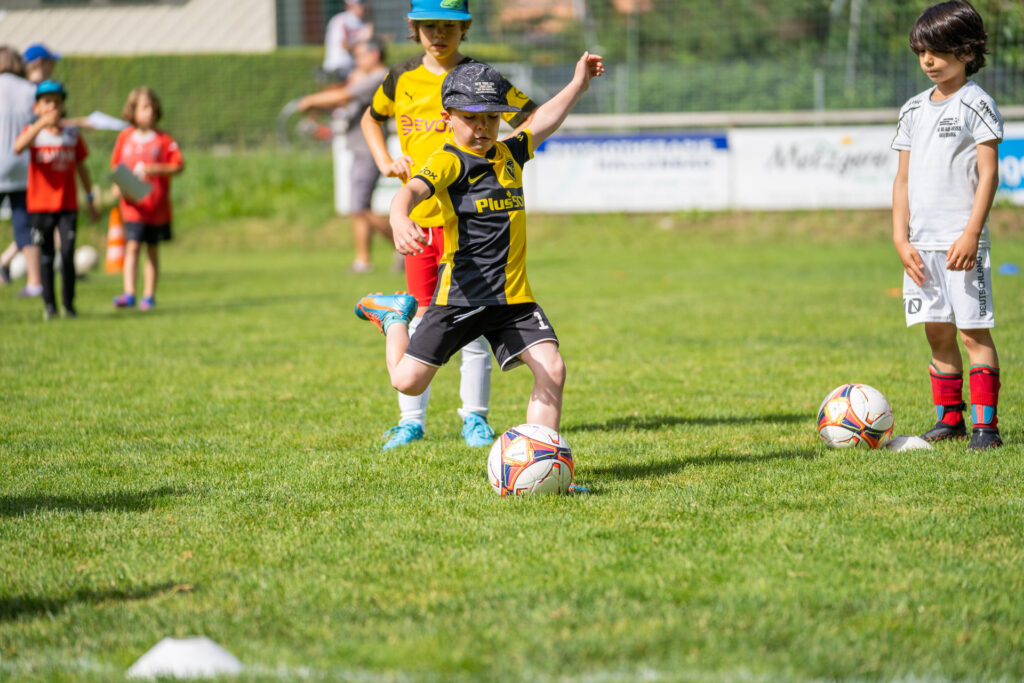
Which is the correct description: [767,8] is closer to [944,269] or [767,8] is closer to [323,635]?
[944,269]

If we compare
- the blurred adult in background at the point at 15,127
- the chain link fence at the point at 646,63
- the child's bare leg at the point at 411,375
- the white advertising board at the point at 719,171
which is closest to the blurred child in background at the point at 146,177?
the blurred adult in background at the point at 15,127

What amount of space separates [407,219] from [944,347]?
8.98ft

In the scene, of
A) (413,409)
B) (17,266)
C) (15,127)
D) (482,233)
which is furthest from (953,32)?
(17,266)

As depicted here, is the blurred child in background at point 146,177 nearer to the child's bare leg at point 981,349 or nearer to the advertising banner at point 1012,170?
the child's bare leg at point 981,349

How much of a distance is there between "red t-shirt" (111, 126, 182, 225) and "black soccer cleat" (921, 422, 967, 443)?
8193 mm

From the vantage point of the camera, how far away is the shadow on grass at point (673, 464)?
4.91m

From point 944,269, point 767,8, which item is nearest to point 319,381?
point 944,269

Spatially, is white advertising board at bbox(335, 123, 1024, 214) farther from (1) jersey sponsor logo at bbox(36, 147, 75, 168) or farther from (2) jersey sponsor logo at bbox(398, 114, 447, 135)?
(2) jersey sponsor logo at bbox(398, 114, 447, 135)

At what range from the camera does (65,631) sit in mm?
3160

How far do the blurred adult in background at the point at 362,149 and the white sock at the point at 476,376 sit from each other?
8060 millimetres

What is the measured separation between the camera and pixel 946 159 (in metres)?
5.12

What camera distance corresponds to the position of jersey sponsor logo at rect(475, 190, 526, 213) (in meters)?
4.72

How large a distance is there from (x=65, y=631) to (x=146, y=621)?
0.22 metres

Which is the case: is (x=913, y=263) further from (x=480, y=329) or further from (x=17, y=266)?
(x=17, y=266)
